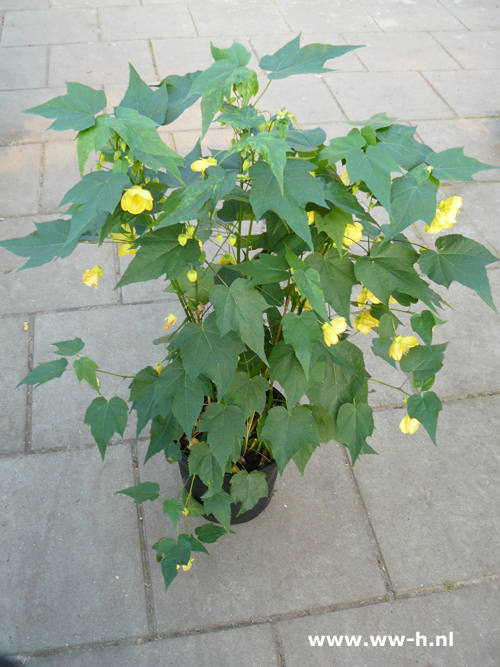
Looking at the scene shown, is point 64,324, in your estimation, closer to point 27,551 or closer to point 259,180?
point 27,551

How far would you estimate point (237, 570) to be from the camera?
6.13 ft

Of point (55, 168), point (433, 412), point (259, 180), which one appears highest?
point (259, 180)

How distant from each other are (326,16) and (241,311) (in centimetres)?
442

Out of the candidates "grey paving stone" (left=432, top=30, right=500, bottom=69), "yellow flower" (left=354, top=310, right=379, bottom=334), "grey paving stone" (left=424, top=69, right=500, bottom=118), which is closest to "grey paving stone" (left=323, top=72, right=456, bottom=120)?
"grey paving stone" (left=424, top=69, right=500, bottom=118)

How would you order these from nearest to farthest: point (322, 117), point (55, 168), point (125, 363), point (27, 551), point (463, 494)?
point (27, 551) → point (463, 494) → point (125, 363) → point (55, 168) → point (322, 117)

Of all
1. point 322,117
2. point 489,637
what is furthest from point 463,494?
point 322,117

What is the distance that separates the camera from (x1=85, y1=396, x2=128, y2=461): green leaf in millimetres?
1475

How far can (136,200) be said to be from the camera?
101cm

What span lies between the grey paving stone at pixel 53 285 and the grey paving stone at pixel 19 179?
0.21 meters

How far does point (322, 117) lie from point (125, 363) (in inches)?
86.7

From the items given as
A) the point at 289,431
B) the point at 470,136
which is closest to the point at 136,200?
the point at 289,431

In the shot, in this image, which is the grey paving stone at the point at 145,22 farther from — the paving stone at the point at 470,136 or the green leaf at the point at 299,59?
the green leaf at the point at 299,59

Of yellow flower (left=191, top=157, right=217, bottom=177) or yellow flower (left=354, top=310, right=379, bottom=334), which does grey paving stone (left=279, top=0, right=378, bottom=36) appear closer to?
yellow flower (left=354, top=310, right=379, bottom=334)

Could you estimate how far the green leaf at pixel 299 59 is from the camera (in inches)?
39.5
